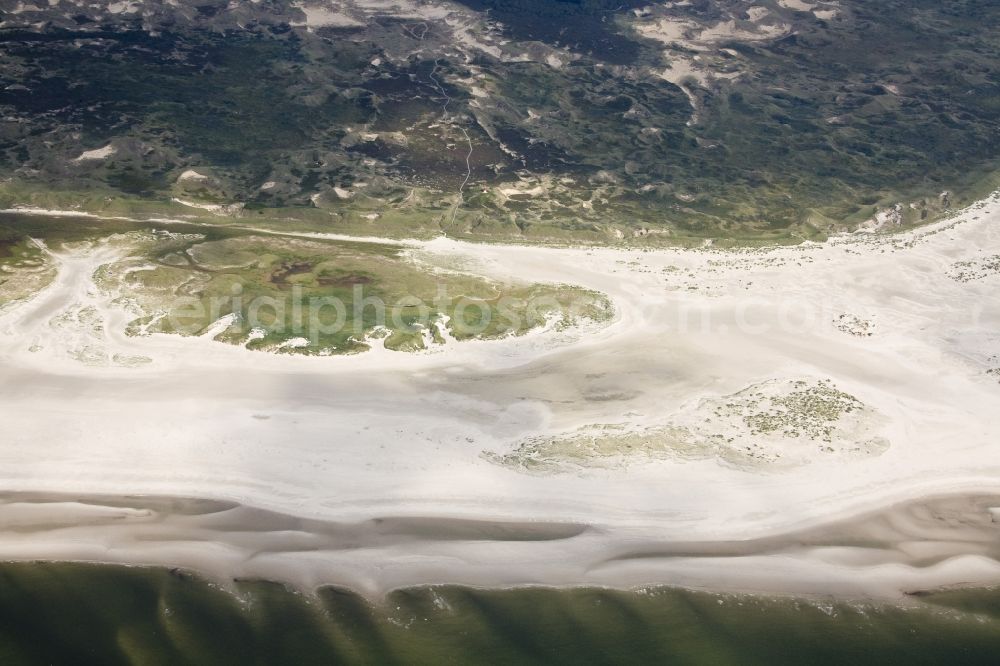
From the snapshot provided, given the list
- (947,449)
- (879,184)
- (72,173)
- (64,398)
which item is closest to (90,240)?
(72,173)

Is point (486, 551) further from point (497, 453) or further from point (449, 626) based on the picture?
point (497, 453)

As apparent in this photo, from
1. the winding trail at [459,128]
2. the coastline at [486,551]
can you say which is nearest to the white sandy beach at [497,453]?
the coastline at [486,551]

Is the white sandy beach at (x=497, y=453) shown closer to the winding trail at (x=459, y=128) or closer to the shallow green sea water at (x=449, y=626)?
the shallow green sea water at (x=449, y=626)

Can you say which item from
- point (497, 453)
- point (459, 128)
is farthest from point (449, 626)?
point (459, 128)

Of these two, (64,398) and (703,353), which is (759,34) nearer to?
(703,353)

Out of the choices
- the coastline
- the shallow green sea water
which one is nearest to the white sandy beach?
the coastline
